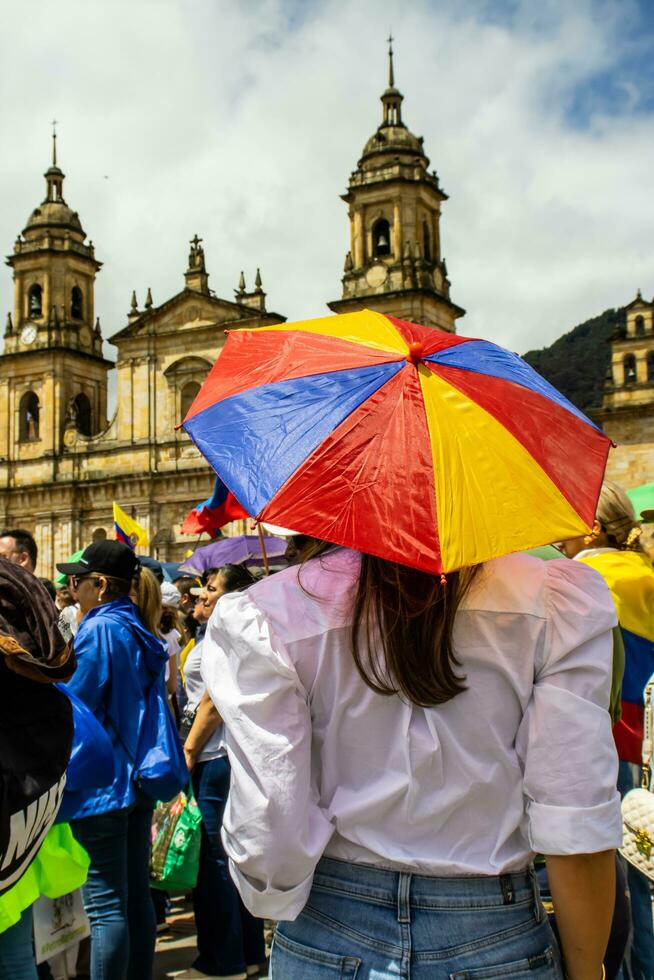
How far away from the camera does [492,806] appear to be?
2.23 m

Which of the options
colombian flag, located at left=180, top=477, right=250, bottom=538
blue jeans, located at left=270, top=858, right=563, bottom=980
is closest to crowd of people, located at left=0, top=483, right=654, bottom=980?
blue jeans, located at left=270, top=858, right=563, bottom=980

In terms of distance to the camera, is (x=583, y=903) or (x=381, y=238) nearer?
(x=583, y=903)

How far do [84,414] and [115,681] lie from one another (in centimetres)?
3612

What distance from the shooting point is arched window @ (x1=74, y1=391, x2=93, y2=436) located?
39.2m

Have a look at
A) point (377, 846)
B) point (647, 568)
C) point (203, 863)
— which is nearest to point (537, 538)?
point (377, 846)

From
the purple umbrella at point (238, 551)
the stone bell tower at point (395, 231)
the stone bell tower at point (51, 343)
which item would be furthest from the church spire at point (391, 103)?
the purple umbrella at point (238, 551)

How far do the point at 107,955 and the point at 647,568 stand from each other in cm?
287

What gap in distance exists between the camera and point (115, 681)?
Answer: 459cm

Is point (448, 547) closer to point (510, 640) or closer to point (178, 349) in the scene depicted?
point (510, 640)

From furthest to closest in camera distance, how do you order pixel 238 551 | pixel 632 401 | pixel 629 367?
1. pixel 629 367
2. pixel 632 401
3. pixel 238 551

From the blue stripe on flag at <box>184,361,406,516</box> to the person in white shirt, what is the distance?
24 cm

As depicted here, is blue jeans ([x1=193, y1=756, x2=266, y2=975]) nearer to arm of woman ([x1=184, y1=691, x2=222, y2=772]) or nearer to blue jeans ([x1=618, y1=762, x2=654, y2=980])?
arm of woman ([x1=184, y1=691, x2=222, y2=772])

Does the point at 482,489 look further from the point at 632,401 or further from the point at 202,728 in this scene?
the point at 632,401

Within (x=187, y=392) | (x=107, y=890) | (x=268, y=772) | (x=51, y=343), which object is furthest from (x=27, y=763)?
(x=51, y=343)
